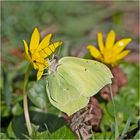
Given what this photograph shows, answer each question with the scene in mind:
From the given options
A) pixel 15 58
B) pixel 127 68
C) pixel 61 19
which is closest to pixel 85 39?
pixel 61 19

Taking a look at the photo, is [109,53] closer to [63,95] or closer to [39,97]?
[39,97]

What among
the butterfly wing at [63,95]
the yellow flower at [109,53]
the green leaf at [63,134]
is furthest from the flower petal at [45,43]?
the yellow flower at [109,53]

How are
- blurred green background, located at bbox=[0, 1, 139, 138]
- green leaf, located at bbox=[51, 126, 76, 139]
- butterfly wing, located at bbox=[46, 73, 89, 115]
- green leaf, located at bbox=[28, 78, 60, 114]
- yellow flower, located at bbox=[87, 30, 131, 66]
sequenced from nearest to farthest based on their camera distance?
butterfly wing, located at bbox=[46, 73, 89, 115] → green leaf, located at bbox=[51, 126, 76, 139] → green leaf, located at bbox=[28, 78, 60, 114] → yellow flower, located at bbox=[87, 30, 131, 66] → blurred green background, located at bbox=[0, 1, 139, 138]

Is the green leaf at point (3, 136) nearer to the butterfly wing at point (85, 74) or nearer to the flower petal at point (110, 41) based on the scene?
the butterfly wing at point (85, 74)

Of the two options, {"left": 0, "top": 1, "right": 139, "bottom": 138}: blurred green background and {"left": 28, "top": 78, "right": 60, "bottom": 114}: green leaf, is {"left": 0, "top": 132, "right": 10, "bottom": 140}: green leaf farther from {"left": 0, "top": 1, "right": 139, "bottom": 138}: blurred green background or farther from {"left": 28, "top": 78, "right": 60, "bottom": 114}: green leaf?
{"left": 0, "top": 1, "right": 139, "bottom": 138}: blurred green background

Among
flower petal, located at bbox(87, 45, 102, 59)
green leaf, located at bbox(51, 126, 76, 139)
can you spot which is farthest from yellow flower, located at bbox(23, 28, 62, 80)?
flower petal, located at bbox(87, 45, 102, 59)

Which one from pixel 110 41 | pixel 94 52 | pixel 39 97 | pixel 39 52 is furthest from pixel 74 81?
pixel 110 41

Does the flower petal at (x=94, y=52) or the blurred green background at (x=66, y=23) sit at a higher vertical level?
the blurred green background at (x=66, y=23)
